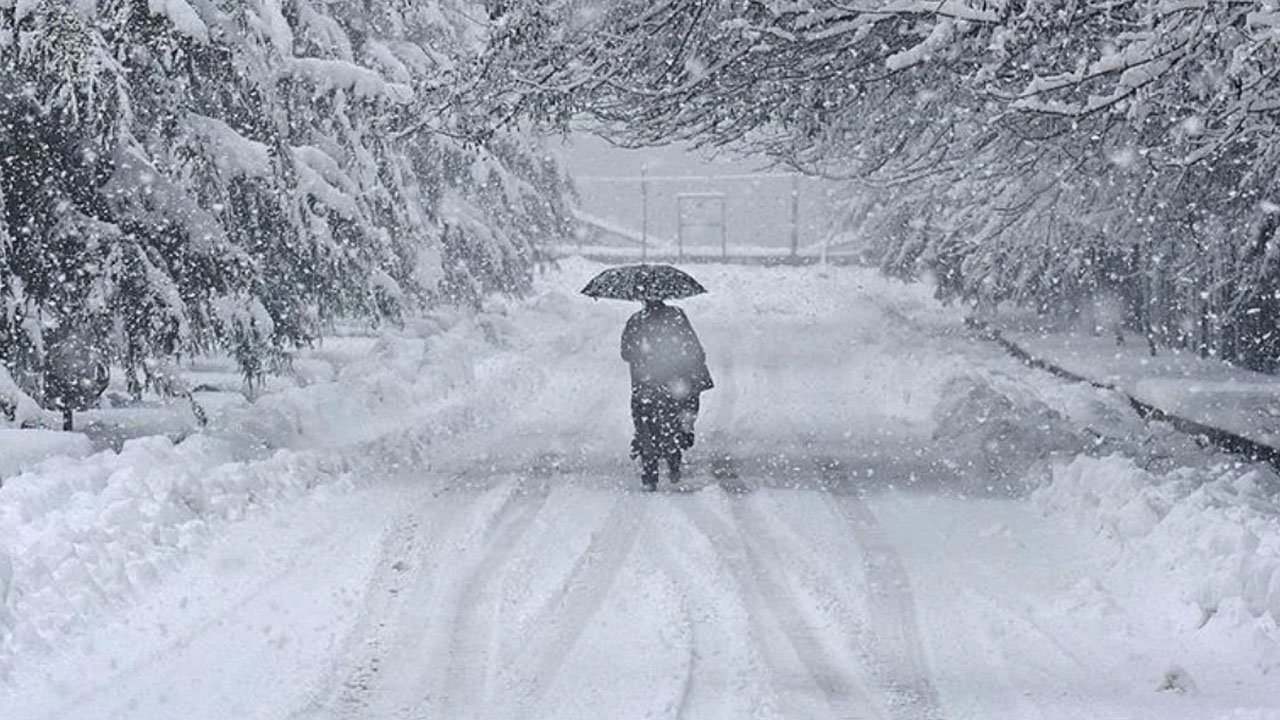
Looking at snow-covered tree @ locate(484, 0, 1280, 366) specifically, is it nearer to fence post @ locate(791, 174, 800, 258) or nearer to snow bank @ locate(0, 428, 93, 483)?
snow bank @ locate(0, 428, 93, 483)

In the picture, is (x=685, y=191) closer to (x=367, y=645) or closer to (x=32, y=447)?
(x=32, y=447)

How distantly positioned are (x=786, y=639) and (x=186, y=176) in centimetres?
821

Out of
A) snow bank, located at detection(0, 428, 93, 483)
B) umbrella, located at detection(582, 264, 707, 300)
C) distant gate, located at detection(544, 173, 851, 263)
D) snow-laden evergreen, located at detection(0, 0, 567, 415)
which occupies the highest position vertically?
snow-laden evergreen, located at detection(0, 0, 567, 415)

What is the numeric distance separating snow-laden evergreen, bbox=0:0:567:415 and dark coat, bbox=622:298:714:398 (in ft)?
8.41

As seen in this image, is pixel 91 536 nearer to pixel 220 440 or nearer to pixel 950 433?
pixel 220 440

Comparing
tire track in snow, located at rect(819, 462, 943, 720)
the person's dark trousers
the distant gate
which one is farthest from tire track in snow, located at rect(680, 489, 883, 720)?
the distant gate

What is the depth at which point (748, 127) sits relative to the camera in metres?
10.9

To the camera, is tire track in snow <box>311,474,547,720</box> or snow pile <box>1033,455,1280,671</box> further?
snow pile <box>1033,455,1280,671</box>

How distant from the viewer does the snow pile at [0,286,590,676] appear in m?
8.01

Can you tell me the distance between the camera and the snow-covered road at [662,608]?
6.70 m

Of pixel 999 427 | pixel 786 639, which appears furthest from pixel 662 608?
pixel 999 427

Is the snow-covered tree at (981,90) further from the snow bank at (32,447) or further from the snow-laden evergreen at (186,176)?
the snow bank at (32,447)

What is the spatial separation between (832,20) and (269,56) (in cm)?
744

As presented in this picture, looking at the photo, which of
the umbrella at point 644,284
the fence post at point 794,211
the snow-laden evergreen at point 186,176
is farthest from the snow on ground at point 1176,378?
the fence post at point 794,211
